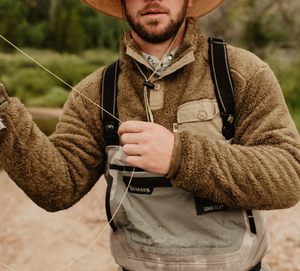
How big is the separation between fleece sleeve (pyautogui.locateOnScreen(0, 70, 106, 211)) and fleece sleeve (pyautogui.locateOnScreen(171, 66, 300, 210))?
60 cm

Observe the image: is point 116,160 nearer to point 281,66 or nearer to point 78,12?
point 281,66

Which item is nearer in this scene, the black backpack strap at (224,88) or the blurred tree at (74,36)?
the black backpack strap at (224,88)

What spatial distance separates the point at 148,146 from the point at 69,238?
3544 millimetres

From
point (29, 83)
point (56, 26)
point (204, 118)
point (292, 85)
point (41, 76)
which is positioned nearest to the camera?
point (204, 118)

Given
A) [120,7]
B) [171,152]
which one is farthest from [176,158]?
[120,7]

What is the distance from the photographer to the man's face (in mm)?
1582

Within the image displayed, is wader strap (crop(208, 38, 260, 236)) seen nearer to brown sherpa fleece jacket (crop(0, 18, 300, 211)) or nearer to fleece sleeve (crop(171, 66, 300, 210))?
brown sherpa fleece jacket (crop(0, 18, 300, 211))

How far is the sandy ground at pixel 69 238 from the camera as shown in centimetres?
374

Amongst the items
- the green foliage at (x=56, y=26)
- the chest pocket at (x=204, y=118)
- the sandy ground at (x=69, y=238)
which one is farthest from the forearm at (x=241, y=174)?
the green foliage at (x=56, y=26)

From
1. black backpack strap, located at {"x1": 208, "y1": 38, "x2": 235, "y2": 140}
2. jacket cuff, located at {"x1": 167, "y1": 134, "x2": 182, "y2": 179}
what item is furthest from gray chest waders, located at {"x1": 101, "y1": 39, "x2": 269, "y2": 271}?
jacket cuff, located at {"x1": 167, "y1": 134, "x2": 182, "y2": 179}

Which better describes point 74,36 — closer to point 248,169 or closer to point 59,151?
point 59,151

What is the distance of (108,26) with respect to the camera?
94.4 ft

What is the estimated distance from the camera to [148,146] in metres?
1.26

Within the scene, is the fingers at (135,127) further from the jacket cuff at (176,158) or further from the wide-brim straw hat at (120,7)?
the wide-brim straw hat at (120,7)
